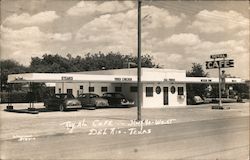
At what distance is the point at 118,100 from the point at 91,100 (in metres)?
6.63

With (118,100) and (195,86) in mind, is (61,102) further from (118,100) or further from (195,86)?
(195,86)

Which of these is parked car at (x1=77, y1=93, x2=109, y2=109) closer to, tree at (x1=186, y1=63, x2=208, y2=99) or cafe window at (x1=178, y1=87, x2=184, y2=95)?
cafe window at (x1=178, y1=87, x2=184, y2=95)

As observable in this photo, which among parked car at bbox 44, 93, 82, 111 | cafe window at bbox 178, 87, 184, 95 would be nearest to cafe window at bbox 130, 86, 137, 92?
cafe window at bbox 178, 87, 184, 95

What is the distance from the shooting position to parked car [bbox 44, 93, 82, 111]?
11.8 m

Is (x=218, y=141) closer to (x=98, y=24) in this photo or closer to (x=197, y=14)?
(x=197, y=14)

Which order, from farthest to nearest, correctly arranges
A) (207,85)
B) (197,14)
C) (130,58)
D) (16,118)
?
(207,85) < (130,58) < (16,118) < (197,14)

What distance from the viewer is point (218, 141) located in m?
10.2

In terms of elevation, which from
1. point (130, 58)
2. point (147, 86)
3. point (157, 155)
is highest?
point (130, 58)

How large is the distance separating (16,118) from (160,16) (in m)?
7.36

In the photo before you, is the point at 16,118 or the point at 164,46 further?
the point at 16,118

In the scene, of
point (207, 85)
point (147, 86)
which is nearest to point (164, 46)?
point (147, 86)

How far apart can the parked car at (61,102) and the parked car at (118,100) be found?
520 cm

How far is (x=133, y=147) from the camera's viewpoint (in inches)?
358

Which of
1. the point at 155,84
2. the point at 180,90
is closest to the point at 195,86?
the point at 180,90
